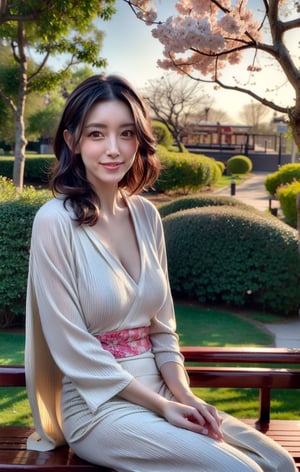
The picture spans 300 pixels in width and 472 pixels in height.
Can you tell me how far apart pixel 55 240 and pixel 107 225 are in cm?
27

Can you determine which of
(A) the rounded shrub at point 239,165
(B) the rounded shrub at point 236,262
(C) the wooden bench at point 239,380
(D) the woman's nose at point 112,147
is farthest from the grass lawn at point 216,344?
(A) the rounded shrub at point 239,165

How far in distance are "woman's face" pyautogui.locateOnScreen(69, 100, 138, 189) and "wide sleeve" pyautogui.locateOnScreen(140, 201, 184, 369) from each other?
0.28m

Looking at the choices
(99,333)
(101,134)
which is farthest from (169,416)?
(101,134)

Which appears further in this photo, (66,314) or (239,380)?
(239,380)

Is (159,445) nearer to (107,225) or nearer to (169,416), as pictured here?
(169,416)

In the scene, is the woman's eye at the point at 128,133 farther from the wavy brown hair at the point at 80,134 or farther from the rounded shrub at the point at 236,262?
the rounded shrub at the point at 236,262

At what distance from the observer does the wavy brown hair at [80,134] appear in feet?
7.15

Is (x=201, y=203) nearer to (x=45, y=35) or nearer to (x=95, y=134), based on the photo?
(x=45, y=35)

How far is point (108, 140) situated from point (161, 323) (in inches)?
26.3

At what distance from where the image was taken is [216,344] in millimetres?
6305

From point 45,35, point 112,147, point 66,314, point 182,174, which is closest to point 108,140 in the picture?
point 112,147

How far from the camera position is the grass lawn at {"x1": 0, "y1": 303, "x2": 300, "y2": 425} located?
4.56 metres

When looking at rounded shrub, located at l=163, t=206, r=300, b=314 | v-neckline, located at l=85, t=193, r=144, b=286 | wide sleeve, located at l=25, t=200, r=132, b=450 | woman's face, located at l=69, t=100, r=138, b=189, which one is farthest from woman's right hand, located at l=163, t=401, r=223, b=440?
rounded shrub, located at l=163, t=206, r=300, b=314

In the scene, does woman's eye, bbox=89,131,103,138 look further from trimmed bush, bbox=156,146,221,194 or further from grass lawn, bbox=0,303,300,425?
trimmed bush, bbox=156,146,221,194
